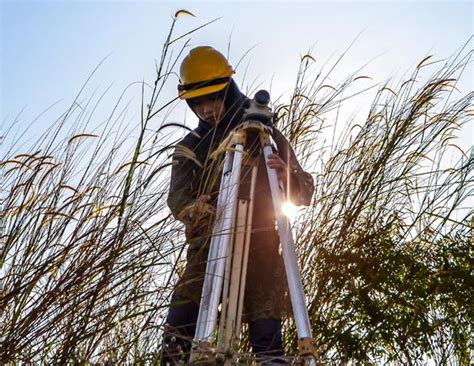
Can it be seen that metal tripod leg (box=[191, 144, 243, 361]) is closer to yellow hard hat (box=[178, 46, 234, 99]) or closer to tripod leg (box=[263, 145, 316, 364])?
tripod leg (box=[263, 145, 316, 364])

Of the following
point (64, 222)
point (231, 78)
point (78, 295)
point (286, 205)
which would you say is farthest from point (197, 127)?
point (78, 295)

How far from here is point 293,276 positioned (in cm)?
196

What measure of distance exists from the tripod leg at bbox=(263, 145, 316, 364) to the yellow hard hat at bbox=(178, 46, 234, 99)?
0.53 metres

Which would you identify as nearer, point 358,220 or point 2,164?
point 2,164

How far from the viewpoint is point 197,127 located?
2719 mm

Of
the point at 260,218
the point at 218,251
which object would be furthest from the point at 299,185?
the point at 218,251

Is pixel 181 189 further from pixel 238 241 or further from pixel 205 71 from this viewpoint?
pixel 205 71

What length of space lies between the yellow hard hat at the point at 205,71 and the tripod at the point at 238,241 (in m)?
0.27

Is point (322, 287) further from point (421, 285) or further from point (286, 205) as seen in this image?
point (286, 205)

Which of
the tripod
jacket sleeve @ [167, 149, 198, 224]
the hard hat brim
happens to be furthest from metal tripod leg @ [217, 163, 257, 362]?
the hard hat brim

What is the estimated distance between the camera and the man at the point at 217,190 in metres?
2.30

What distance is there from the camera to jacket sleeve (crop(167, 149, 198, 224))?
2047 millimetres

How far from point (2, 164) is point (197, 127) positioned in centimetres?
86

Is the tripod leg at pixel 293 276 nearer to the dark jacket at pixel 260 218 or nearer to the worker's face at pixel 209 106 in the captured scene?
the dark jacket at pixel 260 218
